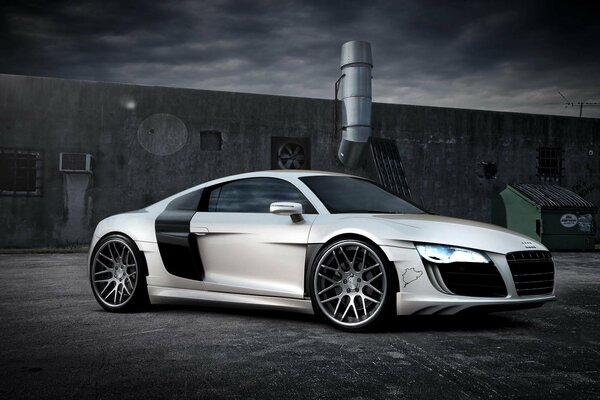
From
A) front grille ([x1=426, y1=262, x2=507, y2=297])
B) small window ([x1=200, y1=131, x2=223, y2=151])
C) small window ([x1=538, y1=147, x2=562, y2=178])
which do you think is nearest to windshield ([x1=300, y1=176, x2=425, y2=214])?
front grille ([x1=426, y1=262, x2=507, y2=297])

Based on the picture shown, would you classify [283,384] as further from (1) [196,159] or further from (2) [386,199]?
(1) [196,159]

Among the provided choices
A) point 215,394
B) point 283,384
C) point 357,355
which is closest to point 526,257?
point 357,355

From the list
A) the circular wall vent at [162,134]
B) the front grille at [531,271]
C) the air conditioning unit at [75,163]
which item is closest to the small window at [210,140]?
the circular wall vent at [162,134]

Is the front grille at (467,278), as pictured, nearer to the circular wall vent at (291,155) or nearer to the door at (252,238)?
the door at (252,238)

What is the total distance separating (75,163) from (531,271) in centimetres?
1337

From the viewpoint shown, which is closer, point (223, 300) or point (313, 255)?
point (313, 255)

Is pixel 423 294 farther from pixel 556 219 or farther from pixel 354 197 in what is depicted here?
pixel 556 219

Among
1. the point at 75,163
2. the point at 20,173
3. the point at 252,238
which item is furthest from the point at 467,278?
the point at 20,173

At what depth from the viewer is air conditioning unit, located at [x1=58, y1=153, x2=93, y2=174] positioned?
51.3ft

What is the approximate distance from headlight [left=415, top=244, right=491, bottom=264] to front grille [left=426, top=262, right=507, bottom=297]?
0.10 ft

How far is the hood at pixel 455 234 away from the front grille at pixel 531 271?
0.06m

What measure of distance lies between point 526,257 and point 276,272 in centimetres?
191

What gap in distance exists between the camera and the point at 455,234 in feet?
14.7

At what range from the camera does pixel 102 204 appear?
16031mm
